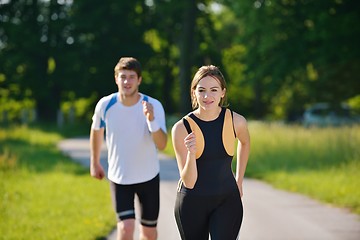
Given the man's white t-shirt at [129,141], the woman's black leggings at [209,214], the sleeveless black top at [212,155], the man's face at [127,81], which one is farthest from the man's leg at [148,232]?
the sleeveless black top at [212,155]

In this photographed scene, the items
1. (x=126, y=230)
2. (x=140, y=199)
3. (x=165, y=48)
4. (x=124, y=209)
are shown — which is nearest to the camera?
(x=126, y=230)

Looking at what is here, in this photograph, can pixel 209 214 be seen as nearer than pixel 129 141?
Yes

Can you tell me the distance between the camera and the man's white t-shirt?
6445 millimetres

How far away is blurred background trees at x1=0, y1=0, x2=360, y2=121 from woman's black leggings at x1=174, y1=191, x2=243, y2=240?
78.1 feet

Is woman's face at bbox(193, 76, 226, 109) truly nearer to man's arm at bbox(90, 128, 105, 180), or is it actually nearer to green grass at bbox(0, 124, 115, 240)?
man's arm at bbox(90, 128, 105, 180)

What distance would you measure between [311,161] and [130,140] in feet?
37.9

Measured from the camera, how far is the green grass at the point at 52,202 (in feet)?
29.7

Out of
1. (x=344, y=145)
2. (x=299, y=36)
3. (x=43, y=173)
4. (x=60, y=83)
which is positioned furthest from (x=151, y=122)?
(x=60, y=83)

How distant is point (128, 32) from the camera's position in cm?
4447

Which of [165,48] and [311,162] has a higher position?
[165,48]

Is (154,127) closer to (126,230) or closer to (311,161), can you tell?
(126,230)

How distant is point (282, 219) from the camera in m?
10.1

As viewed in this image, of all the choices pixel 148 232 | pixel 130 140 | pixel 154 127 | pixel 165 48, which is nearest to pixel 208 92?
pixel 154 127

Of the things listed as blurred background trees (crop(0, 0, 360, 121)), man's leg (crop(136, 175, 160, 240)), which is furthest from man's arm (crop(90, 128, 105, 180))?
blurred background trees (crop(0, 0, 360, 121))
